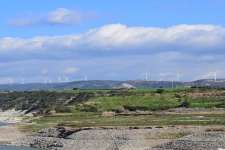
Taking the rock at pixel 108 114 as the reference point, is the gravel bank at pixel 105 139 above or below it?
below

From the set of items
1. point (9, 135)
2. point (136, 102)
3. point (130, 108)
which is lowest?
point (9, 135)

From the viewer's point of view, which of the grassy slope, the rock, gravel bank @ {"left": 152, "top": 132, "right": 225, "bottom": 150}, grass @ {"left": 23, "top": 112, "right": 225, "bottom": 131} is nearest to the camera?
gravel bank @ {"left": 152, "top": 132, "right": 225, "bottom": 150}

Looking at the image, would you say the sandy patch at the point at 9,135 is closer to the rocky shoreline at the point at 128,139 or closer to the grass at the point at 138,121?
the rocky shoreline at the point at 128,139

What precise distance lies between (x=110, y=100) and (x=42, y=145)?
247 feet

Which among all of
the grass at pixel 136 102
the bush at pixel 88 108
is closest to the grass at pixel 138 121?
the grass at pixel 136 102

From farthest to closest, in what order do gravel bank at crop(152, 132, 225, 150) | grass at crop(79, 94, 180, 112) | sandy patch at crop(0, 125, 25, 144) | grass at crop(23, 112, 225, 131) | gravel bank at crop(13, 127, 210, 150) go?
grass at crop(79, 94, 180, 112), grass at crop(23, 112, 225, 131), sandy patch at crop(0, 125, 25, 144), gravel bank at crop(13, 127, 210, 150), gravel bank at crop(152, 132, 225, 150)

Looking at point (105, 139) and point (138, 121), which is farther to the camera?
point (138, 121)

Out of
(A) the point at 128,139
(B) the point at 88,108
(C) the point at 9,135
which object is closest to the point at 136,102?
(B) the point at 88,108


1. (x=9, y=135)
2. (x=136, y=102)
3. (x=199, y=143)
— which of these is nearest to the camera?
(x=199, y=143)

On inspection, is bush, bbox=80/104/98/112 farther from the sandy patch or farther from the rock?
the sandy patch

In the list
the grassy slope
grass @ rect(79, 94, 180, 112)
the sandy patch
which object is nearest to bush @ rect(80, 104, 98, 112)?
the grassy slope

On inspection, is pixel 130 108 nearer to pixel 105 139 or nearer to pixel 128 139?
pixel 105 139

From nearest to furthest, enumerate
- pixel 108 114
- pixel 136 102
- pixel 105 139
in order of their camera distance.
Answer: pixel 105 139 < pixel 108 114 < pixel 136 102

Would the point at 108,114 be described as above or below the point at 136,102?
below
